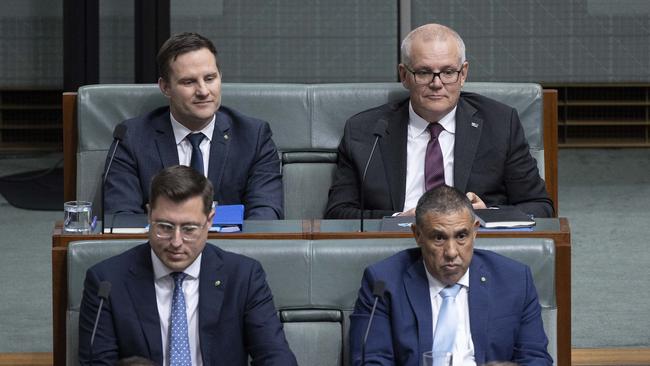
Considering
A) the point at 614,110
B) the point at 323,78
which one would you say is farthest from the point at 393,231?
the point at 614,110

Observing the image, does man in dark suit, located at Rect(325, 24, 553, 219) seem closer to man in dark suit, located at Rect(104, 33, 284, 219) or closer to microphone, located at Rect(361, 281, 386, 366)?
man in dark suit, located at Rect(104, 33, 284, 219)

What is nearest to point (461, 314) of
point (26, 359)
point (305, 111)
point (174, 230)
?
point (174, 230)

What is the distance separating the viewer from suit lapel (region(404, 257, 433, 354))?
114 inches

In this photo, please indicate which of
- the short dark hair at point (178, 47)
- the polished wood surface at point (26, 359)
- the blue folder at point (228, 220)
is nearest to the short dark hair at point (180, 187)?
the blue folder at point (228, 220)

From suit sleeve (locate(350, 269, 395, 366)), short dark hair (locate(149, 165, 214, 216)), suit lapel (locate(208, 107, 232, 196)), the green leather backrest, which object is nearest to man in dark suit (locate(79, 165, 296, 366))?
short dark hair (locate(149, 165, 214, 216))

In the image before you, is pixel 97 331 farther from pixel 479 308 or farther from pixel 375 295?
pixel 479 308

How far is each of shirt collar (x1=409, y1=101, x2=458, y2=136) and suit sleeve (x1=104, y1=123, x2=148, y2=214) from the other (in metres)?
0.84

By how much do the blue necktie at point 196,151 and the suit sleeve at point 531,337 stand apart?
49.5 inches

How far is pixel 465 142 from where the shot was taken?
153 inches

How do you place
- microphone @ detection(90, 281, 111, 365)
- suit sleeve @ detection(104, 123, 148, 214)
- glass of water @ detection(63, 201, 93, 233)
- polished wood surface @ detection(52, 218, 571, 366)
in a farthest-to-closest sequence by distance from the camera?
1. suit sleeve @ detection(104, 123, 148, 214)
2. glass of water @ detection(63, 201, 93, 233)
3. polished wood surface @ detection(52, 218, 571, 366)
4. microphone @ detection(90, 281, 111, 365)

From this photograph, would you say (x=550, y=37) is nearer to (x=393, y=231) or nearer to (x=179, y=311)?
(x=393, y=231)

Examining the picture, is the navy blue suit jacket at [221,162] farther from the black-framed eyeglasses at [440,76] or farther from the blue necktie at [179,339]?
the blue necktie at [179,339]

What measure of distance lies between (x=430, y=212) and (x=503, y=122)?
3.53 ft

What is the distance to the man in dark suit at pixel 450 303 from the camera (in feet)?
9.46
